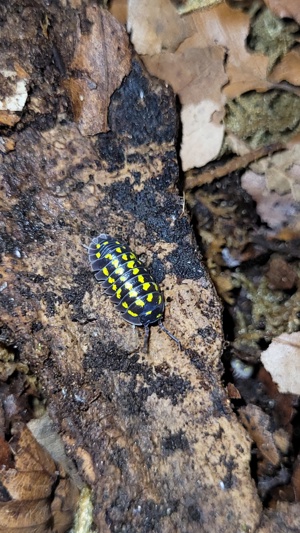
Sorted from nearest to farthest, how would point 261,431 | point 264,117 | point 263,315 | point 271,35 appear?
point 271,35
point 261,431
point 264,117
point 263,315

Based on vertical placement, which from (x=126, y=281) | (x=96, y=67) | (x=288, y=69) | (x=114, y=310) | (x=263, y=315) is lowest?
(x=263, y=315)

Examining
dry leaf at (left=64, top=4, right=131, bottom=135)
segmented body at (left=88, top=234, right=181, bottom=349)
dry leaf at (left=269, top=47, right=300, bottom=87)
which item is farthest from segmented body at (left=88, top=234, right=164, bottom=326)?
dry leaf at (left=269, top=47, right=300, bottom=87)

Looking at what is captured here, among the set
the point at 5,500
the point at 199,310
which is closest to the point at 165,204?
the point at 199,310

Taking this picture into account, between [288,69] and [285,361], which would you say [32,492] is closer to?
[285,361]

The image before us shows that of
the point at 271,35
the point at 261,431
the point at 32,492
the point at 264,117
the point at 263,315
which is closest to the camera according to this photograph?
the point at 32,492

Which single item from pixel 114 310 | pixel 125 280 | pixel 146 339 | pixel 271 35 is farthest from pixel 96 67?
pixel 146 339

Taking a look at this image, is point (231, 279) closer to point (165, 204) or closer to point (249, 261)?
point (249, 261)
